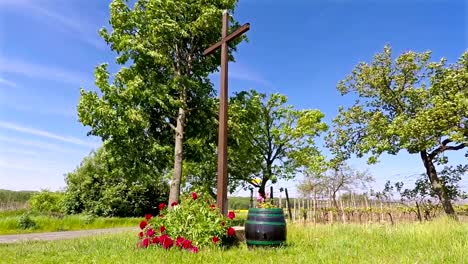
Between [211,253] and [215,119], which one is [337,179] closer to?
[215,119]

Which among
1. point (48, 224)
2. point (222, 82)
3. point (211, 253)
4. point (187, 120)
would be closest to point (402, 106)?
point (187, 120)

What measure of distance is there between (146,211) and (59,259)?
25.1m

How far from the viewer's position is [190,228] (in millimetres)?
8336

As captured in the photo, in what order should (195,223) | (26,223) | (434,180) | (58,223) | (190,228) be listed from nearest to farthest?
(190,228) < (195,223) < (26,223) < (434,180) < (58,223)

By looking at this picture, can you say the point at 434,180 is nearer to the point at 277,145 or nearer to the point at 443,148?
the point at 443,148

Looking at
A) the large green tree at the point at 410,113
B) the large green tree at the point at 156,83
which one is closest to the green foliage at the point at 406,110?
the large green tree at the point at 410,113

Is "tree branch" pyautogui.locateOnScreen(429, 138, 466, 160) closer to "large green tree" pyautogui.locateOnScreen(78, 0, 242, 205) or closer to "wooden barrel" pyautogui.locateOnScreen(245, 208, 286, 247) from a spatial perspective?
"large green tree" pyautogui.locateOnScreen(78, 0, 242, 205)

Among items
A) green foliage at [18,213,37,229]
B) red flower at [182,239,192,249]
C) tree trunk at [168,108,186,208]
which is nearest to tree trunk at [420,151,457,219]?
tree trunk at [168,108,186,208]

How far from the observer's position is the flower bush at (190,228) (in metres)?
8.00

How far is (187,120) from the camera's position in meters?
18.5

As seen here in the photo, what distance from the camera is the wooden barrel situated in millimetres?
8156

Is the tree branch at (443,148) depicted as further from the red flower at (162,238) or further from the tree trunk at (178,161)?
the red flower at (162,238)

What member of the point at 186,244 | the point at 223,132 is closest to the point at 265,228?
the point at 186,244

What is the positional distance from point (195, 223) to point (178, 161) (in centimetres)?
837
